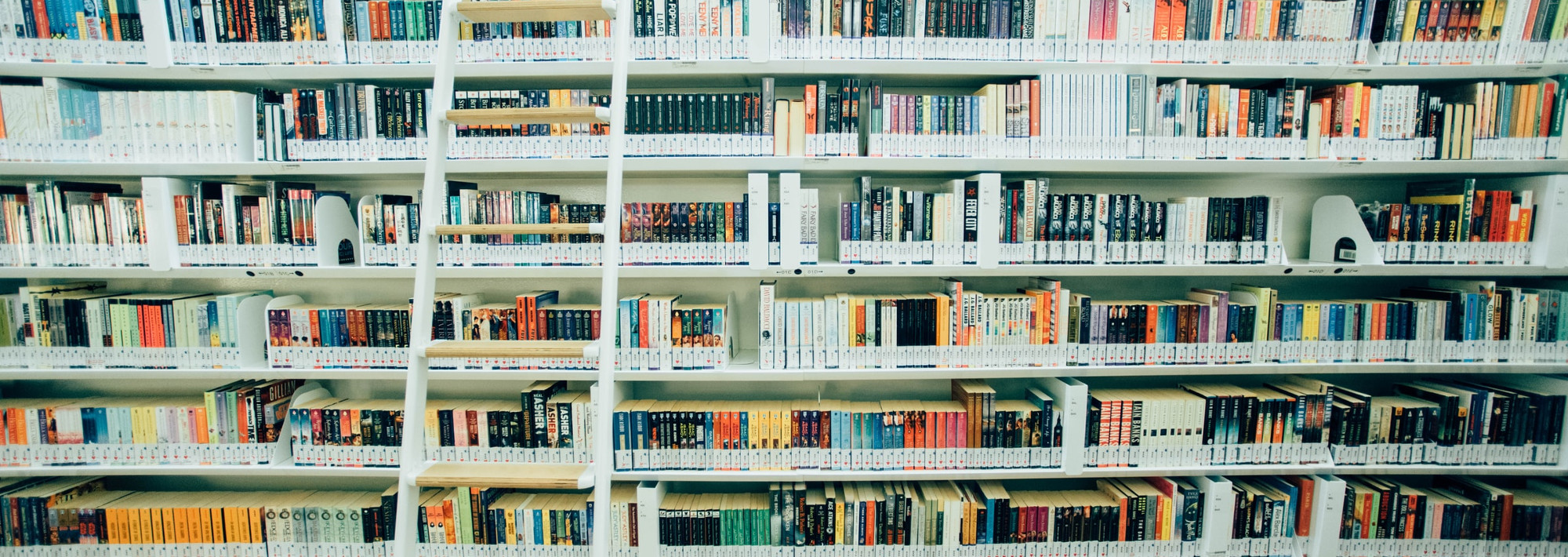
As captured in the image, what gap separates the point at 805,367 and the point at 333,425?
1.78 meters

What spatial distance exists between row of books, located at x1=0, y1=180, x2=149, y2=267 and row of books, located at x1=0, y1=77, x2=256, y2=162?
14 centimetres

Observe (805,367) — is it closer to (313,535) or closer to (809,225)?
(809,225)

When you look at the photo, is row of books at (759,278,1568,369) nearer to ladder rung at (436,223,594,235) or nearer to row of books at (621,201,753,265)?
row of books at (621,201,753,265)

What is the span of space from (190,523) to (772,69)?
9.08 ft

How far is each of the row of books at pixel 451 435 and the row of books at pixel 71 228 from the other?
32.1 inches

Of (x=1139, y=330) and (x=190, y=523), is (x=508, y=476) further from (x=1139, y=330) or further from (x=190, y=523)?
(x=1139, y=330)

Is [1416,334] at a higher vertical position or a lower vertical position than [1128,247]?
lower

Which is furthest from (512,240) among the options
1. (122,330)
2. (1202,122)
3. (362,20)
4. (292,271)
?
(1202,122)

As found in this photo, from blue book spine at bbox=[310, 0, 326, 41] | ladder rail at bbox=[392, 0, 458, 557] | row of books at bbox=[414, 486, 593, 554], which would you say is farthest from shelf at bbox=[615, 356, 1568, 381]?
blue book spine at bbox=[310, 0, 326, 41]

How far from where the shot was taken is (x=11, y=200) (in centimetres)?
218

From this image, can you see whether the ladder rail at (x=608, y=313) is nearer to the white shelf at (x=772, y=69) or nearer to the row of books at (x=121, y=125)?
the white shelf at (x=772, y=69)

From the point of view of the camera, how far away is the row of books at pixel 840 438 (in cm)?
228

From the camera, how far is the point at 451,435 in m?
2.31

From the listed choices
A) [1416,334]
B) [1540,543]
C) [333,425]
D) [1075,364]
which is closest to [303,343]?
[333,425]
